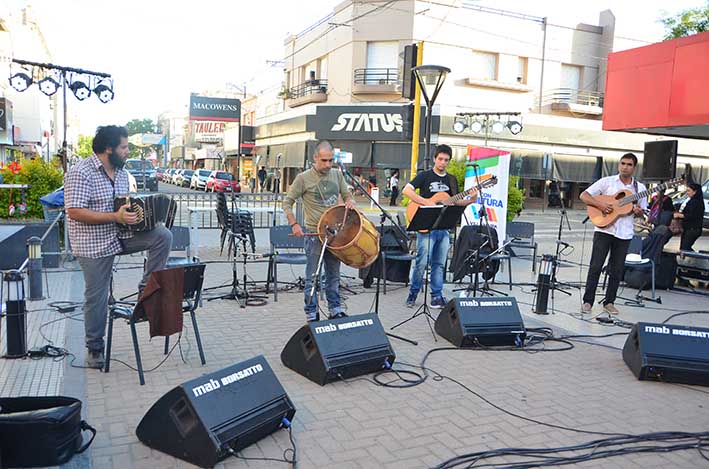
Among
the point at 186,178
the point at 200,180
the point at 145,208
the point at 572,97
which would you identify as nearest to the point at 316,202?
the point at 145,208

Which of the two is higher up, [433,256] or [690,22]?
[690,22]

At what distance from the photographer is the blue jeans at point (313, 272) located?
6.37m

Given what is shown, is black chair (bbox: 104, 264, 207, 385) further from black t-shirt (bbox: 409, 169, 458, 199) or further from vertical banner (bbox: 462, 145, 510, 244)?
vertical banner (bbox: 462, 145, 510, 244)

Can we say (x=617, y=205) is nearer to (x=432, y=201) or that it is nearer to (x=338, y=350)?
(x=432, y=201)

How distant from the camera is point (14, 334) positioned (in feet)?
17.0

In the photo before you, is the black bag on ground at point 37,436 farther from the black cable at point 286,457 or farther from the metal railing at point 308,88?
the metal railing at point 308,88

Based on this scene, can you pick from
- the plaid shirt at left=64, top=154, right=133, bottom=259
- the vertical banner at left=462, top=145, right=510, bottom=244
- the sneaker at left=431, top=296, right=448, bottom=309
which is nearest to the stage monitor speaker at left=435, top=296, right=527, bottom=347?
the sneaker at left=431, top=296, right=448, bottom=309

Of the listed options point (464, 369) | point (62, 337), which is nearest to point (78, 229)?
point (62, 337)

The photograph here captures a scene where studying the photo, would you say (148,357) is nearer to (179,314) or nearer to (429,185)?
(179,314)

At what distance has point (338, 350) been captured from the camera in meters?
4.93

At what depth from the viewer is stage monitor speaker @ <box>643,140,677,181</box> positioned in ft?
32.4

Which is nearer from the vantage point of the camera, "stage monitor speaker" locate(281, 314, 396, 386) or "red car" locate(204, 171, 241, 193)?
"stage monitor speaker" locate(281, 314, 396, 386)

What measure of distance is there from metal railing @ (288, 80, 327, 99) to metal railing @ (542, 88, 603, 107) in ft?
40.8

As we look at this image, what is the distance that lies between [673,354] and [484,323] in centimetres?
176
